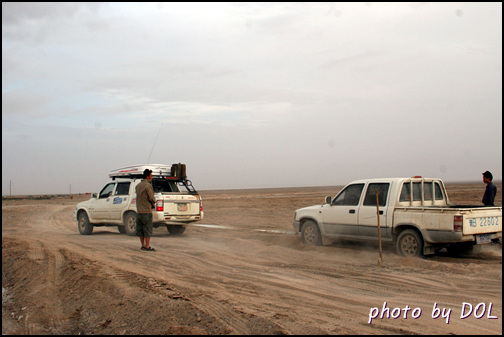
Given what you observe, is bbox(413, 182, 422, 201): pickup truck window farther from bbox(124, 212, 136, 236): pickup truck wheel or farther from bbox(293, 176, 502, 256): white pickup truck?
bbox(124, 212, 136, 236): pickup truck wheel

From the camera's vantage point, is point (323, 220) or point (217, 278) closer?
point (217, 278)

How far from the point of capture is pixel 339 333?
16.5ft

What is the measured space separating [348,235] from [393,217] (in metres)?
1.38

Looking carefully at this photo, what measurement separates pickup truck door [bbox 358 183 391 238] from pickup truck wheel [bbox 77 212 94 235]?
31.6ft

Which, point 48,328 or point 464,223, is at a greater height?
point 464,223

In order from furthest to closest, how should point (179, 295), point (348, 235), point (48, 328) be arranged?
point (348, 235) → point (179, 295) → point (48, 328)

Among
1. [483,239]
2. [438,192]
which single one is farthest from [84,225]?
[483,239]

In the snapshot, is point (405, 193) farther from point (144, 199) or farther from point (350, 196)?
point (144, 199)

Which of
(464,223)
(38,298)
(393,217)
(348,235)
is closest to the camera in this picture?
(38,298)

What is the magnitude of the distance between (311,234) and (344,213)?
3.99 feet

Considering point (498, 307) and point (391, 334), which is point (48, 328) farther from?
point (498, 307)

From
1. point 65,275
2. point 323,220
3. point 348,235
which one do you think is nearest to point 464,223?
point 348,235

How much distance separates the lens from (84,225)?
649 inches

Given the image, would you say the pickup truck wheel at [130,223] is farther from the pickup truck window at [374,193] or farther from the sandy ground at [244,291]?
the pickup truck window at [374,193]
